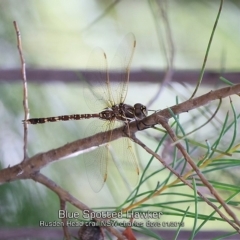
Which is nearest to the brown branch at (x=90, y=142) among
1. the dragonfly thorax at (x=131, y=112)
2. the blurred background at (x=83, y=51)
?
the dragonfly thorax at (x=131, y=112)

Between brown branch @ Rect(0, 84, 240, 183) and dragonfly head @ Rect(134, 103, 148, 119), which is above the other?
dragonfly head @ Rect(134, 103, 148, 119)

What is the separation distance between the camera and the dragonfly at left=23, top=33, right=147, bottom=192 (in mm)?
475

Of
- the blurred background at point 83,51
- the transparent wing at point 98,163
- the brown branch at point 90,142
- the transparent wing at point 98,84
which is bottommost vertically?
the brown branch at point 90,142

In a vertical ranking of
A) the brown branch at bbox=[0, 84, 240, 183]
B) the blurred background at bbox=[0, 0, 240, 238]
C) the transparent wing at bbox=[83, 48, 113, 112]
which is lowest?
the brown branch at bbox=[0, 84, 240, 183]

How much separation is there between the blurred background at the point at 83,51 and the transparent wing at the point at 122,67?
16 centimetres

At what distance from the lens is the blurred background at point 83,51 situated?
67cm

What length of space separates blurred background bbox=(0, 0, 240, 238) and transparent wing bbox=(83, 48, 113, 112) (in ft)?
0.51

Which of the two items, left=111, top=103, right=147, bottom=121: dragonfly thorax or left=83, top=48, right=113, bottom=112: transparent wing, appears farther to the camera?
left=83, top=48, right=113, bottom=112: transparent wing

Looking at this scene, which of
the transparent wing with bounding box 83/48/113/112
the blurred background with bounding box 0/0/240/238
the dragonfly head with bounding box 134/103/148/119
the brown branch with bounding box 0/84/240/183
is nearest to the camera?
the brown branch with bounding box 0/84/240/183

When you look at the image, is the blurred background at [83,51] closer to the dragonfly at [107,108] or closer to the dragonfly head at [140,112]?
the dragonfly at [107,108]

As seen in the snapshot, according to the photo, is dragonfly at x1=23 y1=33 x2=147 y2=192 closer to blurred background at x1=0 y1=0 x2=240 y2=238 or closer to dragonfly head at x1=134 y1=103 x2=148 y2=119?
dragonfly head at x1=134 y1=103 x2=148 y2=119

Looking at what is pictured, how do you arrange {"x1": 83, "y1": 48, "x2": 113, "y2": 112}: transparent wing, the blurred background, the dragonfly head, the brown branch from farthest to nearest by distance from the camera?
1. the blurred background
2. {"x1": 83, "y1": 48, "x2": 113, "y2": 112}: transparent wing
3. the dragonfly head
4. the brown branch

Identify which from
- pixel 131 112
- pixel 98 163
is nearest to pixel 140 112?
pixel 131 112

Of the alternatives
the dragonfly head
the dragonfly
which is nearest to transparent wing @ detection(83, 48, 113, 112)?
the dragonfly
